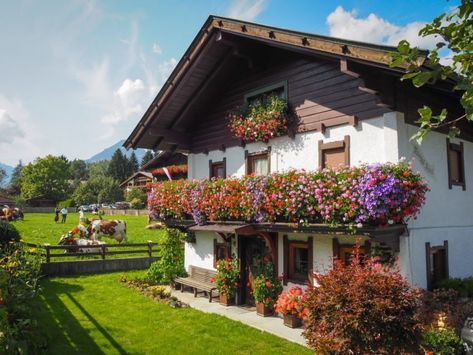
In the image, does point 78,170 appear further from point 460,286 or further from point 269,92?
point 460,286

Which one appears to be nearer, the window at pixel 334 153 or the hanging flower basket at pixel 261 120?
the window at pixel 334 153

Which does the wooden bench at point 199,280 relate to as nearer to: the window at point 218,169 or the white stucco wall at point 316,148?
the window at point 218,169

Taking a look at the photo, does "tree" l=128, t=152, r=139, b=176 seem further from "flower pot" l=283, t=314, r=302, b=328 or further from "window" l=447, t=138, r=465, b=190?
"window" l=447, t=138, r=465, b=190

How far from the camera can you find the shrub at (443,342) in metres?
7.77

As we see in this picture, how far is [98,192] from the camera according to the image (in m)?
98.6

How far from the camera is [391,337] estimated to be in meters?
7.12

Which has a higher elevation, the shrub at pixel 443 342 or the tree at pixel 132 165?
the tree at pixel 132 165

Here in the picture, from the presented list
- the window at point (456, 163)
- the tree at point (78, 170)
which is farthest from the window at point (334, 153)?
the tree at point (78, 170)

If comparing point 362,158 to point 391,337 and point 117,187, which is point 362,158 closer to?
point 391,337

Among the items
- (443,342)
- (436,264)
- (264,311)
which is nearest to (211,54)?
(264,311)

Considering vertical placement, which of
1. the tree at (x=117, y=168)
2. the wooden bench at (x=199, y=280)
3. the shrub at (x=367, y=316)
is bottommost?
the wooden bench at (x=199, y=280)

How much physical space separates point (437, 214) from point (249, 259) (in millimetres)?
6119

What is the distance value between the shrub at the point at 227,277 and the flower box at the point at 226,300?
0.13 m

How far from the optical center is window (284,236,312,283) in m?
11.6
